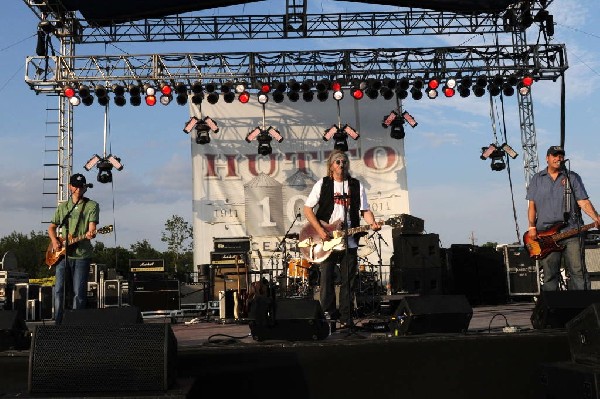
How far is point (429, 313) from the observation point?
482cm

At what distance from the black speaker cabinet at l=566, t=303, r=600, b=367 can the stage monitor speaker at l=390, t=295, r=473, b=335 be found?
1.01 meters

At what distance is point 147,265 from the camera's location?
1318 cm

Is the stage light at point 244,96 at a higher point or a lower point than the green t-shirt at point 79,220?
higher

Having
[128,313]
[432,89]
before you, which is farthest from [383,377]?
[432,89]

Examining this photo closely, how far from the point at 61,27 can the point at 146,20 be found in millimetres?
1832

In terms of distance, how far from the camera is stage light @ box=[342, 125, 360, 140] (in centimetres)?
1616

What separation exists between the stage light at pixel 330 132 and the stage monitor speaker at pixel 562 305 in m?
11.5

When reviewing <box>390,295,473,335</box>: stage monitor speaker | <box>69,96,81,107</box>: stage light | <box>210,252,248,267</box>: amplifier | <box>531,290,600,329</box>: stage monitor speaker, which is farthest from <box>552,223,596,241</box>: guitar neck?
<box>69,96,81,107</box>: stage light

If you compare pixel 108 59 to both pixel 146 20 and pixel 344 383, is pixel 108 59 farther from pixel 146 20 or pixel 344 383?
pixel 344 383

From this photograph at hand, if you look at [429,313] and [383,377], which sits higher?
[429,313]

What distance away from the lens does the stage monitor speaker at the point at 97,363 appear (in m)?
3.35

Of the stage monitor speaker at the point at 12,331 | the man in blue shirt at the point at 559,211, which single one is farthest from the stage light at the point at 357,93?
the stage monitor speaker at the point at 12,331

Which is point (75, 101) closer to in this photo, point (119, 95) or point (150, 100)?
point (119, 95)

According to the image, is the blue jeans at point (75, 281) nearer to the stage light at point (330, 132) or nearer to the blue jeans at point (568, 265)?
the blue jeans at point (568, 265)
